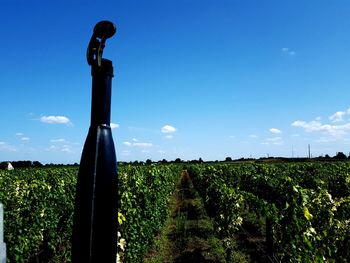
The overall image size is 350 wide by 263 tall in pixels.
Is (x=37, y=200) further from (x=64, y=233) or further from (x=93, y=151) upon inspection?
(x=93, y=151)

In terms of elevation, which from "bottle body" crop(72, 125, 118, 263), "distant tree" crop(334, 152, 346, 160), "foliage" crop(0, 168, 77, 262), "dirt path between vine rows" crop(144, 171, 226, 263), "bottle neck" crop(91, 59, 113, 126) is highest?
"distant tree" crop(334, 152, 346, 160)

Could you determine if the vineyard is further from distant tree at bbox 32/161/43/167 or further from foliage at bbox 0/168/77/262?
distant tree at bbox 32/161/43/167

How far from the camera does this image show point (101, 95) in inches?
67.9

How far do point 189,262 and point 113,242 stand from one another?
10.5 meters

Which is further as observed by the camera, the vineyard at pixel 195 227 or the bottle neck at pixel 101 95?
the vineyard at pixel 195 227

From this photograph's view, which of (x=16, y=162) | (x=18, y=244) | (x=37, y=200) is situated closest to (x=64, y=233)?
(x=37, y=200)

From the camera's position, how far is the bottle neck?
1.71m

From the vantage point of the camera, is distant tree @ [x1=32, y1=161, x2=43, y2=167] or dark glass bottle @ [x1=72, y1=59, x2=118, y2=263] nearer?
dark glass bottle @ [x1=72, y1=59, x2=118, y2=263]

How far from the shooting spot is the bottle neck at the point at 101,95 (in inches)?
67.4

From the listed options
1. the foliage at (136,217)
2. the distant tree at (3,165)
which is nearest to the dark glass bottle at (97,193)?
the foliage at (136,217)

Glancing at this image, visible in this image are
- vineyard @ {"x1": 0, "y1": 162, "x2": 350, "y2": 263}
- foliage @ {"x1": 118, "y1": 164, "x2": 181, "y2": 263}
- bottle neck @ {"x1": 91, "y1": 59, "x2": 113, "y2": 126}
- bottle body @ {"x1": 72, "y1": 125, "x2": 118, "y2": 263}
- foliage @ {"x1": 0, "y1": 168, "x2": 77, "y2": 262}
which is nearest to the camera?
bottle body @ {"x1": 72, "y1": 125, "x2": 118, "y2": 263}

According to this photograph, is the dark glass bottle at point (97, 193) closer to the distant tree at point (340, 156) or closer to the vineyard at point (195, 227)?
the vineyard at point (195, 227)

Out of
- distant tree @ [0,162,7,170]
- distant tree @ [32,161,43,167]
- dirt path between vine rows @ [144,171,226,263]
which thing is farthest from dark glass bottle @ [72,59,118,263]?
distant tree @ [32,161,43,167]

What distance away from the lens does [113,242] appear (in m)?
1.61
